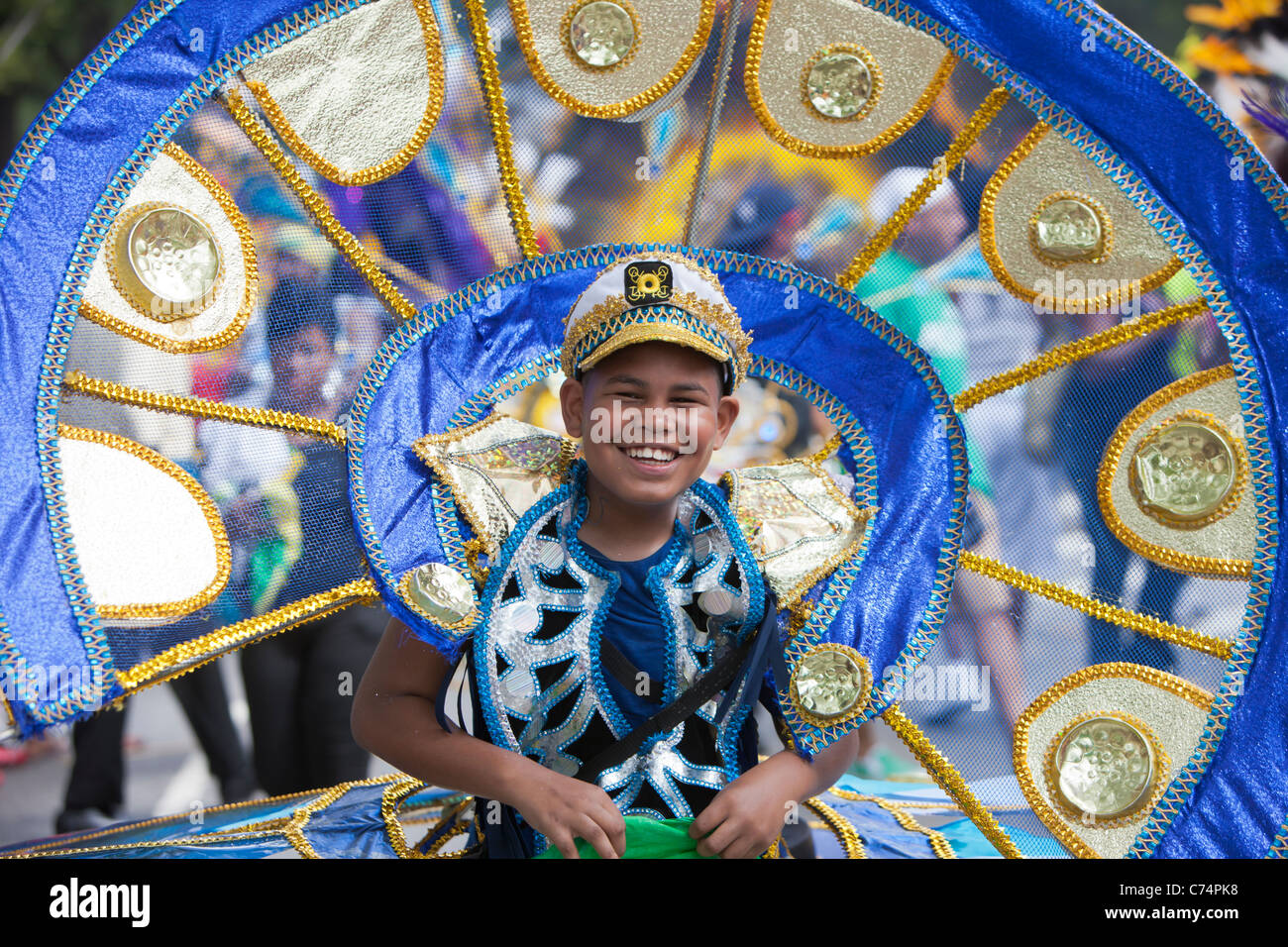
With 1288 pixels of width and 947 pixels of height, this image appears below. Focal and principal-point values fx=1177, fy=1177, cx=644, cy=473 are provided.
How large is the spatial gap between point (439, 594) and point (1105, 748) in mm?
1134

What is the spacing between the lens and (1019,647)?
2049 mm

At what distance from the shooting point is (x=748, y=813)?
1.70 m

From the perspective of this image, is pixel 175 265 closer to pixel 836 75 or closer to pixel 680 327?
pixel 680 327

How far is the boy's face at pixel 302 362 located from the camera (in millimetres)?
1992

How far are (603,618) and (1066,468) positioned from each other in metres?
0.86

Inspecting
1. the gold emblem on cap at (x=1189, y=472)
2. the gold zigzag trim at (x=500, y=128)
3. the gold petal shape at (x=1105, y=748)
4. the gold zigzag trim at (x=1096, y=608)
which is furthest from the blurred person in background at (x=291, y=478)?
the gold emblem on cap at (x=1189, y=472)

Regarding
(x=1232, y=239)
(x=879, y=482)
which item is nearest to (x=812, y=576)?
(x=879, y=482)

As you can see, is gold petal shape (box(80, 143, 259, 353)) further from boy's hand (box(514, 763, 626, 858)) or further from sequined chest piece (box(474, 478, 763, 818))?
boy's hand (box(514, 763, 626, 858))

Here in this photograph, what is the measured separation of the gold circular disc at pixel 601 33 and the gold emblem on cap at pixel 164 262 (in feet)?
2.32

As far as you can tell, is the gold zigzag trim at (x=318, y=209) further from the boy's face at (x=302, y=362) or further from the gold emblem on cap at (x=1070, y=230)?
the gold emblem on cap at (x=1070, y=230)

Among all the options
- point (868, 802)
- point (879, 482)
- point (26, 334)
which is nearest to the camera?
point (26, 334)

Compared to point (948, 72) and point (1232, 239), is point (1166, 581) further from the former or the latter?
point (948, 72)

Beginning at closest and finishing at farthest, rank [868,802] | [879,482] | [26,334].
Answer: [26,334], [879,482], [868,802]

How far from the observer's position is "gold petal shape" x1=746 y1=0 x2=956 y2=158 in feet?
6.56
